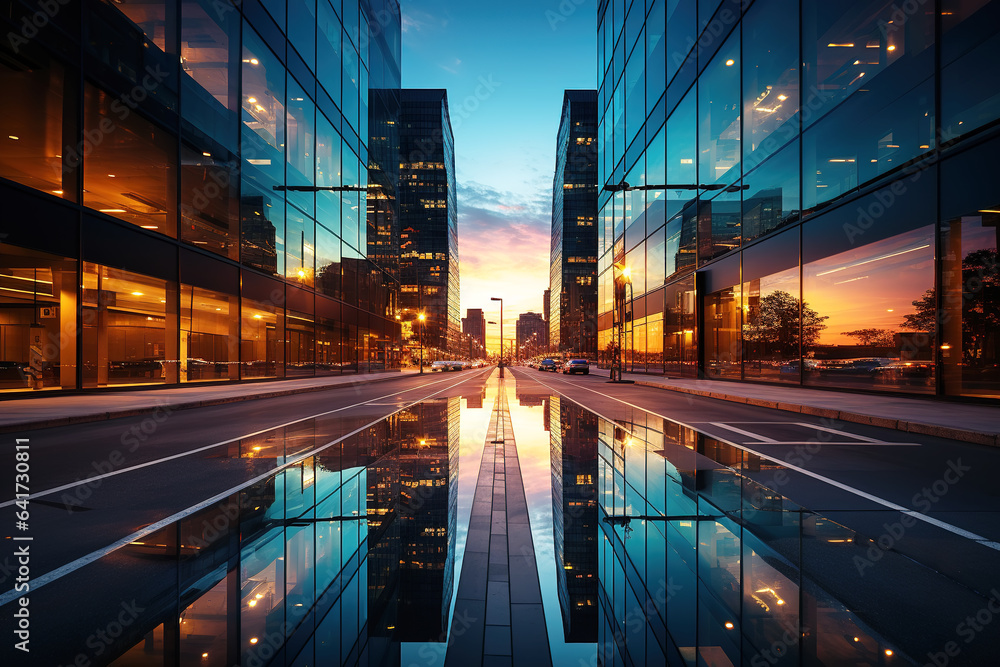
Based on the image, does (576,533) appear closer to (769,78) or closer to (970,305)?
(970,305)

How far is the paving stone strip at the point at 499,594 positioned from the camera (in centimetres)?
260

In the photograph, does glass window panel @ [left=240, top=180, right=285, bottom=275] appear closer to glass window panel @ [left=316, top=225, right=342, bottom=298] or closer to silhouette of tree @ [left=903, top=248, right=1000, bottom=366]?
glass window panel @ [left=316, top=225, right=342, bottom=298]

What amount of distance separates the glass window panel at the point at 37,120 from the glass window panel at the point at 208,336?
5773 millimetres

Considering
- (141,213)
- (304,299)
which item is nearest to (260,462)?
(141,213)

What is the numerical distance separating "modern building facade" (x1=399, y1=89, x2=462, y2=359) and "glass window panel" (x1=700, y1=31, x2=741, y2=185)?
101 m

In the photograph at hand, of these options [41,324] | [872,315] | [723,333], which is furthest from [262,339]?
[872,315]

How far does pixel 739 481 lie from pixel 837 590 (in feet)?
9.61

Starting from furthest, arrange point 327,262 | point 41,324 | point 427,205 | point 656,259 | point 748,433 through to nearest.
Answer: point 427,205, point 327,262, point 656,259, point 41,324, point 748,433

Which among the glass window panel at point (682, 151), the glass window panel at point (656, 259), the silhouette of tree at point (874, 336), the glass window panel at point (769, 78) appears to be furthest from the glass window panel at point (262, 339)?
the silhouette of tree at point (874, 336)

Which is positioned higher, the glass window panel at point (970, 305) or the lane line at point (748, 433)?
the glass window panel at point (970, 305)

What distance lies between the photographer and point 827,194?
17734mm

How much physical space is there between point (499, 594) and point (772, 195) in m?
23.6

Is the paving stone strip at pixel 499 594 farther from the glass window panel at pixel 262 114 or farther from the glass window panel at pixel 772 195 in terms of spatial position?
the glass window panel at pixel 262 114

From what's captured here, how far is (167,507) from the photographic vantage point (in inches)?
192
